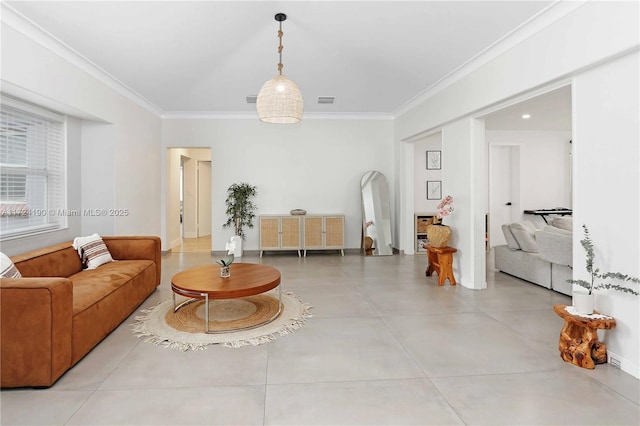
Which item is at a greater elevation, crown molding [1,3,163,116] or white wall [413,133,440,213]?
crown molding [1,3,163,116]

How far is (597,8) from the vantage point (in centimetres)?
249

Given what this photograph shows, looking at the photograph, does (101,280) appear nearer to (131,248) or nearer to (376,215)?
(131,248)

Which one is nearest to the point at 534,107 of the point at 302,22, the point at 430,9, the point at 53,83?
the point at 430,9

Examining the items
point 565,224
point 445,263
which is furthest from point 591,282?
point 565,224

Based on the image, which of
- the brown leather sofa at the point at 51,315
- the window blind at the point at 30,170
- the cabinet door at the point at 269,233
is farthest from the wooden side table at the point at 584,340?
the window blind at the point at 30,170

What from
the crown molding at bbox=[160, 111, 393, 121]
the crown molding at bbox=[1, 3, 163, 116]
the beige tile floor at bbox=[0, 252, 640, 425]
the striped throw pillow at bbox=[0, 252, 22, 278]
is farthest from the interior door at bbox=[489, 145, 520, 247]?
the striped throw pillow at bbox=[0, 252, 22, 278]

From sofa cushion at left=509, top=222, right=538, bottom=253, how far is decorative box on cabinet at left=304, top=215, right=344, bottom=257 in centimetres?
292

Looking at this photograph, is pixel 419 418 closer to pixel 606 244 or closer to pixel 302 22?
pixel 606 244

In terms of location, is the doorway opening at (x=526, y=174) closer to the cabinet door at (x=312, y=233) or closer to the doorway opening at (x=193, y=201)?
the cabinet door at (x=312, y=233)

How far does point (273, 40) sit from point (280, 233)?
3.45 meters

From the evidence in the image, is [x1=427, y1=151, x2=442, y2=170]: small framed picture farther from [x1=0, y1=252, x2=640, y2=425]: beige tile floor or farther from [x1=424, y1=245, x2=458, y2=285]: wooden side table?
[x1=0, y1=252, x2=640, y2=425]: beige tile floor

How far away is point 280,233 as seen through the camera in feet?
21.7

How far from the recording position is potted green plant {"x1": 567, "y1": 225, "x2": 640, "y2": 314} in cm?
234

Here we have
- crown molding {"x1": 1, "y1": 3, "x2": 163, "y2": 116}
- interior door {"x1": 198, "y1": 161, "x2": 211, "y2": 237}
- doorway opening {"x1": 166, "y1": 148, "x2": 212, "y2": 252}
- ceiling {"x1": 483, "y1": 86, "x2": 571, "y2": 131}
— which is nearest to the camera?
crown molding {"x1": 1, "y1": 3, "x2": 163, "y2": 116}
